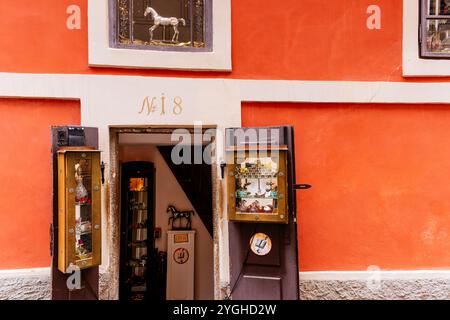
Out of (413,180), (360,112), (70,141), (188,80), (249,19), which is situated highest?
(249,19)

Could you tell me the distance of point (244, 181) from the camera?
14.2 feet

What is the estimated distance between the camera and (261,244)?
4.38 m

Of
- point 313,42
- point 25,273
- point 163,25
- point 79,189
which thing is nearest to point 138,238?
point 25,273

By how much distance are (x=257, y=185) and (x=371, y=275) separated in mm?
1856

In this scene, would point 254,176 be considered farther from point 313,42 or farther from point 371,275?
point 371,275

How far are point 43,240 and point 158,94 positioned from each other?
2060mm

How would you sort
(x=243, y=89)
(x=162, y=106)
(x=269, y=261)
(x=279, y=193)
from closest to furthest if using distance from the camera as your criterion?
(x=279, y=193), (x=269, y=261), (x=162, y=106), (x=243, y=89)

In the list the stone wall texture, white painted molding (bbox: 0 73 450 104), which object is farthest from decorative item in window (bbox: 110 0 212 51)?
the stone wall texture

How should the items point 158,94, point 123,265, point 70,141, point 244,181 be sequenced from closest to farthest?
point 70,141
point 244,181
point 158,94
point 123,265

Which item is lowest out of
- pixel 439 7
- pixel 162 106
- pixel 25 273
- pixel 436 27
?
pixel 25 273

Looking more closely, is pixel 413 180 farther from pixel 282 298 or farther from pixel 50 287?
pixel 50 287

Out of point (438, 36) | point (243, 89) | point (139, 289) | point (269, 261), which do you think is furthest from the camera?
point (139, 289)

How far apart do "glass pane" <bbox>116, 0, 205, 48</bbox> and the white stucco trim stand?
2.44 metres

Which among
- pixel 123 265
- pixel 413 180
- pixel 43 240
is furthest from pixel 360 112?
pixel 123 265
